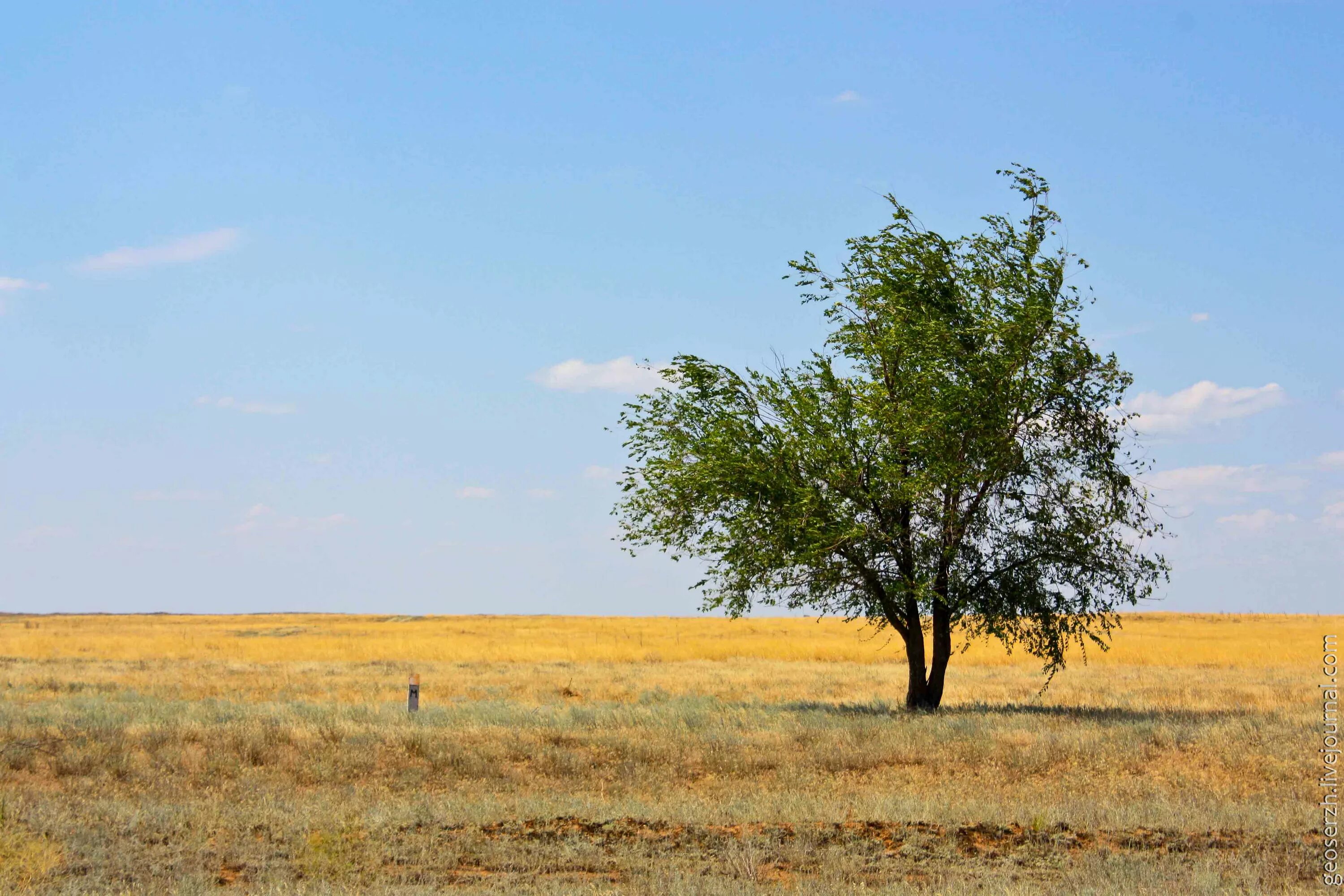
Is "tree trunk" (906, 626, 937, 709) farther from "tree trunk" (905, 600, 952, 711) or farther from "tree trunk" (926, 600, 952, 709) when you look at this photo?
"tree trunk" (926, 600, 952, 709)

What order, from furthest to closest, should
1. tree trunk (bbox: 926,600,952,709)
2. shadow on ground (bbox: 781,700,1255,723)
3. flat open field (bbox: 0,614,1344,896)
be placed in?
tree trunk (bbox: 926,600,952,709) → shadow on ground (bbox: 781,700,1255,723) → flat open field (bbox: 0,614,1344,896)

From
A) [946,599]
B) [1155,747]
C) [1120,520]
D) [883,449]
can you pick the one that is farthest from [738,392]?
[1155,747]

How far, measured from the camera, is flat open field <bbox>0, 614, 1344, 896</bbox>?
36.0 feet

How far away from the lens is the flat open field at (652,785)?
11.0 meters

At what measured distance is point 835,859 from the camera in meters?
11.4

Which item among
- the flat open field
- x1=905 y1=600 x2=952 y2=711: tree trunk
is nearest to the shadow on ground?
the flat open field

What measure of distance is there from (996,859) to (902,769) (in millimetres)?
6360

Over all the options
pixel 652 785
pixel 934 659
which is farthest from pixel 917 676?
pixel 652 785

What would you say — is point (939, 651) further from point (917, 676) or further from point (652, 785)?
point (652, 785)

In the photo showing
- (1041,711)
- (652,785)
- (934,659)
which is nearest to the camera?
(652,785)

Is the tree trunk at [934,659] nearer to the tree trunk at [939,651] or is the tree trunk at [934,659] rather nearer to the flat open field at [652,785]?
the tree trunk at [939,651]

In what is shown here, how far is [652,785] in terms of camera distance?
56.3 feet

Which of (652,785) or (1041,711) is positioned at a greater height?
(1041,711)

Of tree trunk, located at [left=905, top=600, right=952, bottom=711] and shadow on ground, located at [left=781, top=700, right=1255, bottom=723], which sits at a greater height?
tree trunk, located at [left=905, top=600, right=952, bottom=711]
